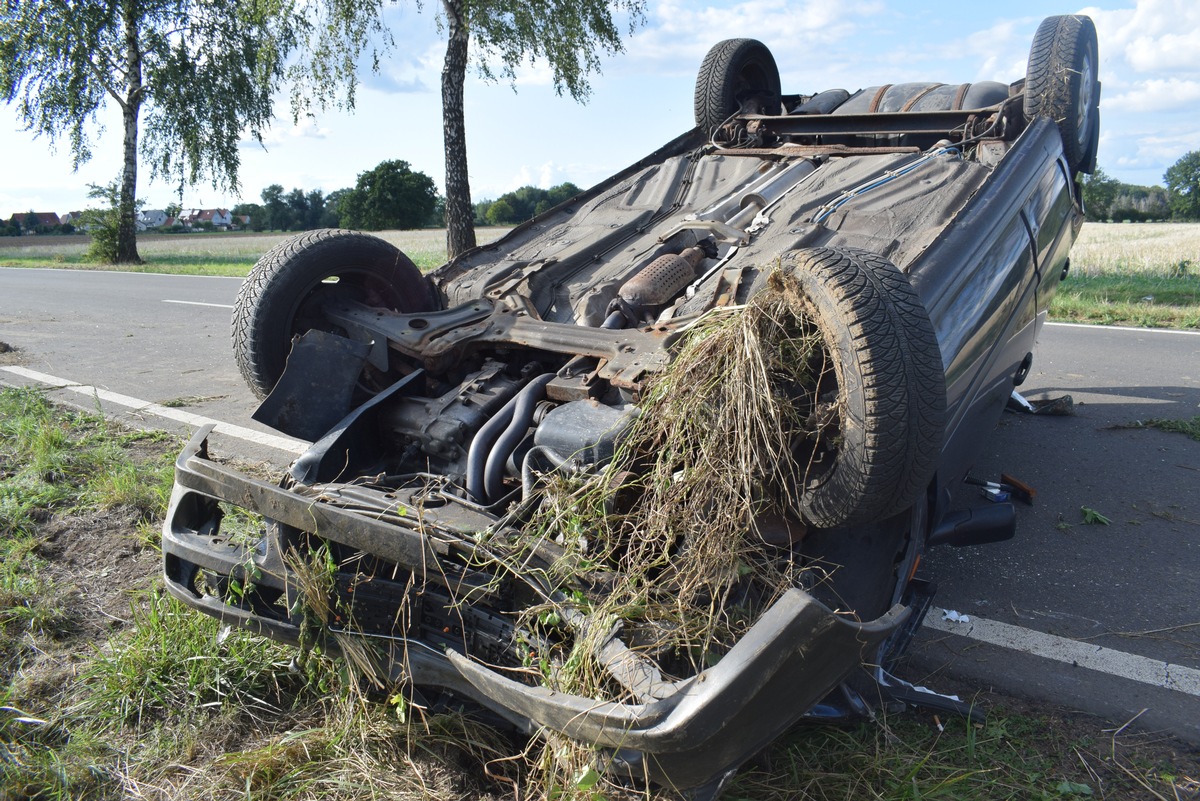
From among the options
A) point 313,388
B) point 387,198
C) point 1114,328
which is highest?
point 387,198

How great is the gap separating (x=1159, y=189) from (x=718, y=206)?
88.7 meters

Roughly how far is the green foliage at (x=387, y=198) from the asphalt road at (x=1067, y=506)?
33437 millimetres

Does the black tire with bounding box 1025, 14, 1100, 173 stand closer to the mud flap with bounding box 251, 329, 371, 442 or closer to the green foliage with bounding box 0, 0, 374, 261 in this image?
the mud flap with bounding box 251, 329, 371, 442

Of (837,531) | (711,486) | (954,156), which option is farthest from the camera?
(954,156)

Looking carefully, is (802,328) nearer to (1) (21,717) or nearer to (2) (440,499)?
(2) (440,499)

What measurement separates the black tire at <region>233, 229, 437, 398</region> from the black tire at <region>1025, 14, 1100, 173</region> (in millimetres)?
3273

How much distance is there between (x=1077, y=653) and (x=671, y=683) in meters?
1.87

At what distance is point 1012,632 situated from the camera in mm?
3162

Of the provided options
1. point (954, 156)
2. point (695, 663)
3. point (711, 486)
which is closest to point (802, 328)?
point (711, 486)

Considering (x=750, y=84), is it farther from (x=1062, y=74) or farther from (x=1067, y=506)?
(x=1067, y=506)

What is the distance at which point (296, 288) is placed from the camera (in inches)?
143

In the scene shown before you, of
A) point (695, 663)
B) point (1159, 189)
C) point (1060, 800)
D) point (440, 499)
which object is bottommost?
point (1060, 800)

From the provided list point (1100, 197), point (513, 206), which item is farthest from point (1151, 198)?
point (513, 206)

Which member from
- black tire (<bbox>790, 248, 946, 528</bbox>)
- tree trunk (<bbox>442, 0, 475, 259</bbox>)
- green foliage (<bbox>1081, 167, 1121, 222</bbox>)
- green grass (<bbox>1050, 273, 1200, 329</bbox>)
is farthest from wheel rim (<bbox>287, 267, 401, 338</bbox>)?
green foliage (<bbox>1081, 167, 1121, 222</bbox>)
